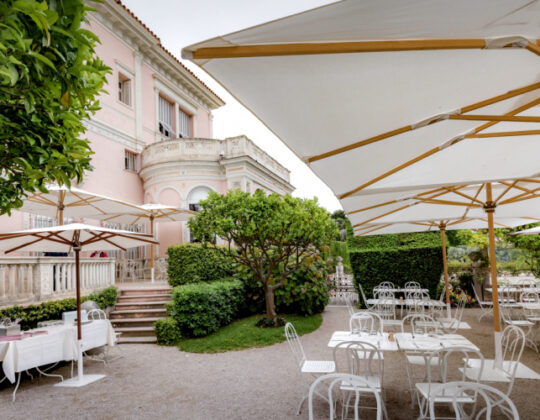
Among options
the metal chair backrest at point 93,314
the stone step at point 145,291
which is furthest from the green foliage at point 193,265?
the metal chair backrest at point 93,314

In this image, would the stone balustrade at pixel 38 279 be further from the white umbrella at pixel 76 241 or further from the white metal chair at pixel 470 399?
the white metal chair at pixel 470 399

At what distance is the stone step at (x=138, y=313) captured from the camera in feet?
35.7

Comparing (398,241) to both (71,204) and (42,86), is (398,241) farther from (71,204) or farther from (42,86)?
(42,86)

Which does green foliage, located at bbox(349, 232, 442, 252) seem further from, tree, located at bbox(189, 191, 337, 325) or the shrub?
tree, located at bbox(189, 191, 337, 325)

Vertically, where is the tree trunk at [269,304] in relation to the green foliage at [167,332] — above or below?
above

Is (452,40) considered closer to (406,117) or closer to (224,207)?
(406,117)

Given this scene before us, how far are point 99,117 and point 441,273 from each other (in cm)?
1452

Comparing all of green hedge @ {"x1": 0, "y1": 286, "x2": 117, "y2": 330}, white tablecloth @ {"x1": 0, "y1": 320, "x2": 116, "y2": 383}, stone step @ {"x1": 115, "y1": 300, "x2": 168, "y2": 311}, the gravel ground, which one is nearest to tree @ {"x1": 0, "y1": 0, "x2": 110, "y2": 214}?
the gravel ground

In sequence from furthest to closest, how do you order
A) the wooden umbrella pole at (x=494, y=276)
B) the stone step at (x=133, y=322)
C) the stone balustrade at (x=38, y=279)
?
the stone step at (x=133, y=322) → the stone balustrade at (x=38, y=279) → the wooden umbrella pole at (x=494, y=276)

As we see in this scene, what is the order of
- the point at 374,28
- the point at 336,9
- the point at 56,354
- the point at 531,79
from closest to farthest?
1. the point at 336,9
2. the point at 374,28
3. the point at 531,79
4. the point at 56,354

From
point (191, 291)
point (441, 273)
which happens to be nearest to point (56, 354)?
point (191, 291)

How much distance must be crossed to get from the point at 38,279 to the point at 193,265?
14.7 ft

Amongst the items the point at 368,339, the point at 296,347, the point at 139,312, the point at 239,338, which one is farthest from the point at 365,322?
the point at 139,312

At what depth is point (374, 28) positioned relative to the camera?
168 cm
